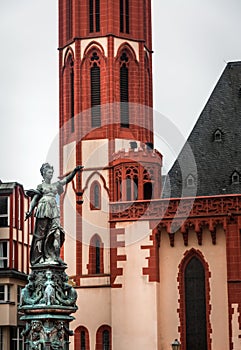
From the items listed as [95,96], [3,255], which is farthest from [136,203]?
[3,255]

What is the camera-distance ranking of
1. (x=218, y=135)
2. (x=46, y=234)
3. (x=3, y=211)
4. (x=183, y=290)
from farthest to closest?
Answer: 1. (x=3, y=211)
2. (x=218, y=135)
3. (x=183, y=290)
4. (x=46, y=234)

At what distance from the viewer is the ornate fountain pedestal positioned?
64.2 feet

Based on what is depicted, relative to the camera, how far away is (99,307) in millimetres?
54312

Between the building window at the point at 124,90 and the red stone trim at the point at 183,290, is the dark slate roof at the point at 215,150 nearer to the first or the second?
the red stone trim at the point at 183,290

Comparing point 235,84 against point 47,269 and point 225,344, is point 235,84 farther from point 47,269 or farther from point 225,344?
point 47,269

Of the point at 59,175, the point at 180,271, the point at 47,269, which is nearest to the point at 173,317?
the point at 180,271

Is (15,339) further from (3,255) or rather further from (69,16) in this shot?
(69,16)

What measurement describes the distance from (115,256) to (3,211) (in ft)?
45.5

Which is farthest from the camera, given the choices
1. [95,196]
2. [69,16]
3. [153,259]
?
[69,16]

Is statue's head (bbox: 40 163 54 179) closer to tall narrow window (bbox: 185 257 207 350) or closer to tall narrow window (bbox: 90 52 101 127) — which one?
tall narrow window (bbox: 185 257 207 350)

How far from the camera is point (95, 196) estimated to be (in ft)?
187

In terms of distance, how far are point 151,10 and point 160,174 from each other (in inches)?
497

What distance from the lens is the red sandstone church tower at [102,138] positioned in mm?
53938

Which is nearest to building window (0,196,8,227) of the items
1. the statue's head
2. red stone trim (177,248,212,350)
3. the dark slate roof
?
the dark slate roof
